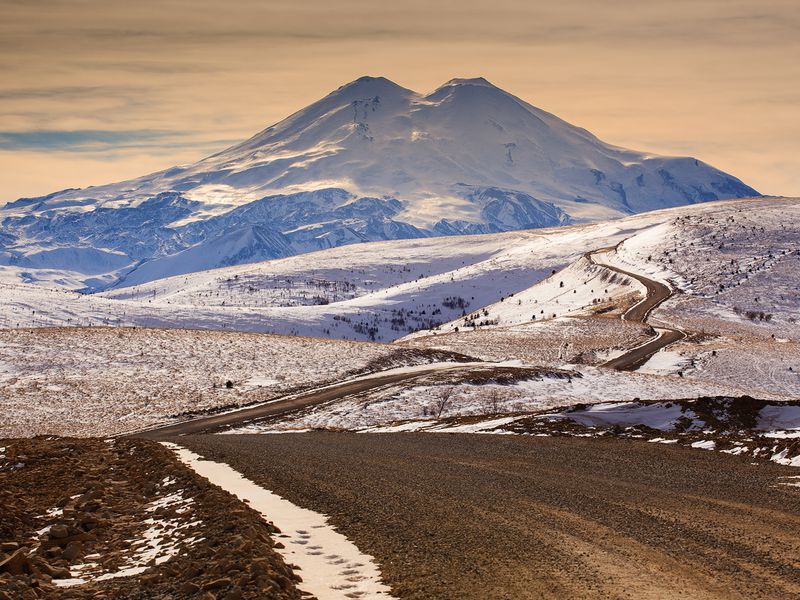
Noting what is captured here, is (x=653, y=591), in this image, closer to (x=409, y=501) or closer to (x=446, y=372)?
(x=409, y=501)

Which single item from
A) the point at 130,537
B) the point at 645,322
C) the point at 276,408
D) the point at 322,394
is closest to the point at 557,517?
the point at 130,537

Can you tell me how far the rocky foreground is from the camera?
11.4m

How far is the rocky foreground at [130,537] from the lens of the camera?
11.4 m

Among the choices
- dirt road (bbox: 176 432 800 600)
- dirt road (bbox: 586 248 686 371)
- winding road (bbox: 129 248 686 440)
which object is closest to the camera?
dirt road (bbox: 176 432 800 600)

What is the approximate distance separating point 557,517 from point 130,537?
7810 mm

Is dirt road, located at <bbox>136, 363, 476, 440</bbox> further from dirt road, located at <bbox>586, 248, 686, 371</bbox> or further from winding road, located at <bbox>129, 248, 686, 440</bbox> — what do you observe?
dirt road, located at <bbox>586, 248, 686, 371</bbox>

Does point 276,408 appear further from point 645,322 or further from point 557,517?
point 645,322

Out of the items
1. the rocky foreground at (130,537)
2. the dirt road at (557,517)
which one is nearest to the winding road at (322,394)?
the rocky foreground at (130,537)

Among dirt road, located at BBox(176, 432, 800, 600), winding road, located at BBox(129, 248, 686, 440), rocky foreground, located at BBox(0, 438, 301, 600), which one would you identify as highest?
rocky foreground, located at BBox(0, 438, 301, 600)

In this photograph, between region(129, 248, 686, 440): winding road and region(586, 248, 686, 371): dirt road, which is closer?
region(129, 248, 686, 440): winding road

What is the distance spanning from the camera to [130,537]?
15.4 metres

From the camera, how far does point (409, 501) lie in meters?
17.9

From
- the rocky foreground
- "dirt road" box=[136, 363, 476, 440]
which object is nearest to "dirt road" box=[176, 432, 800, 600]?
the rocky foreground

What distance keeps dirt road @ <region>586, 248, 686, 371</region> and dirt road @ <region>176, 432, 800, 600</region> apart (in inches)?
1890
